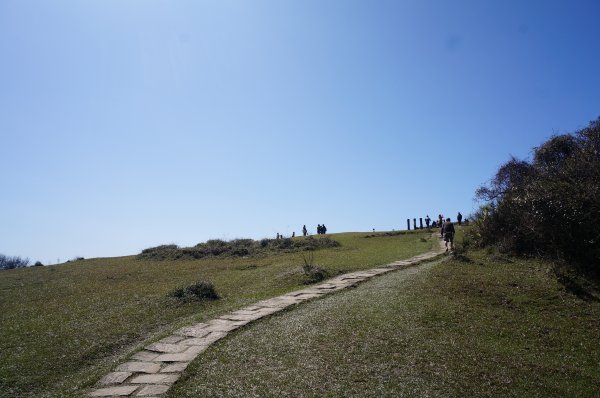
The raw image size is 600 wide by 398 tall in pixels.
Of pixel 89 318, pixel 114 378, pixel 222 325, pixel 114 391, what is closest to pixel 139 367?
pixel 114 378

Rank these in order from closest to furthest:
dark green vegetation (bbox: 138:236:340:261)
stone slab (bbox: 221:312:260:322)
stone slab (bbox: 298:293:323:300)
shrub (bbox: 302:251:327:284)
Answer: stone slab (bbox: 221:312:260:322) → stone slab (bbox: 298:293:323:300) → shrub (bbox: 302:251:327:284) → dark green vegetation (bbox: 138:236:340:261)

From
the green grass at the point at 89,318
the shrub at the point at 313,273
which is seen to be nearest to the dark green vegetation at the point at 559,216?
the green grass at the point at 89,318

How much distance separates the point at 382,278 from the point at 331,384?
30.0 ft

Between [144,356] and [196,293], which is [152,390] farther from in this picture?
[196,293]

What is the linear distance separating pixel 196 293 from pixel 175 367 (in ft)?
22.1

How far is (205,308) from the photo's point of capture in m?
12.0

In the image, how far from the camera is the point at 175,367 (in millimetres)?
6914

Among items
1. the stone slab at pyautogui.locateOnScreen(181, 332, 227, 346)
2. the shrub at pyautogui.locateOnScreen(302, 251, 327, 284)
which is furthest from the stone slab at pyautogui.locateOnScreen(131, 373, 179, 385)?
the shrub at pyautogui.locateOnScreen(302, 251, 327, 284)

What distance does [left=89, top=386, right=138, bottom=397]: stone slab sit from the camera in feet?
19.4

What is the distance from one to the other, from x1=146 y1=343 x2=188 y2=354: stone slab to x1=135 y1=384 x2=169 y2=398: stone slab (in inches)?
63.7

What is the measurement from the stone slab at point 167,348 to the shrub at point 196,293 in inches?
189

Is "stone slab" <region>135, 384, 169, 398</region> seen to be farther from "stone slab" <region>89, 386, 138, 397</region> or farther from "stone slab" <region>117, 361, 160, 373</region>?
"stone slab" <region>117, 361, 160, 373</region>

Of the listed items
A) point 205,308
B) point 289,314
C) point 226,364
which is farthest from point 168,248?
point 226,364

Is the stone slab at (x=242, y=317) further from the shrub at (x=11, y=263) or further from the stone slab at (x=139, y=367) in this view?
the shrub at (x=11, y=263)
